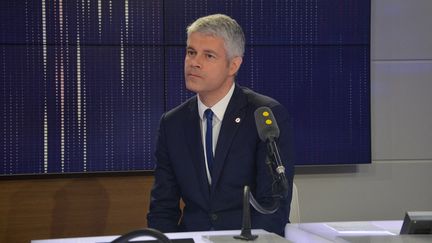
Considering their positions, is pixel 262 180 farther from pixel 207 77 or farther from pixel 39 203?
pixel 39 203

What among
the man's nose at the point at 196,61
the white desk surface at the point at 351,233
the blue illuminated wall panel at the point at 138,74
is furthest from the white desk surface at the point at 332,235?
the blue illuminated wall panel at the point at 138,74

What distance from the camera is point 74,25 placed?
3.68 m

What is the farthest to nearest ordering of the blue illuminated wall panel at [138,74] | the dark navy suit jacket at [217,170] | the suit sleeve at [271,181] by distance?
the blue illuminated wall panel at [138,74] < the dark navy suit jacket at [217,170] < the suit sleeve at [271,181]

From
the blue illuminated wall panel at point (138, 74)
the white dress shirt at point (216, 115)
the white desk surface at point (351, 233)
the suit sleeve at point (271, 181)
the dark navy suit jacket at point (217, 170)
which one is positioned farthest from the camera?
the blue illuminated wall panel at point (138, 74)

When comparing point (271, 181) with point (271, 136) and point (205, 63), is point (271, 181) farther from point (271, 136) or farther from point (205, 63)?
point (271, 136)

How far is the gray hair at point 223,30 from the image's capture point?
2562mm

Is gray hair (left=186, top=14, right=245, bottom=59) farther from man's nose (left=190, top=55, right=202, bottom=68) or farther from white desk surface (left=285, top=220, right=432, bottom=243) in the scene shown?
white desk surface (left=285, top=220, right=432, bottom=243)

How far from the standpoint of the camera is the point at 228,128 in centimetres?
258

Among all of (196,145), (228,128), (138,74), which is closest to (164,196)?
(196,145)

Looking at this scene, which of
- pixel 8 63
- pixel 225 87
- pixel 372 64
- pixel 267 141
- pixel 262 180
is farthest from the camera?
pixel 372 64

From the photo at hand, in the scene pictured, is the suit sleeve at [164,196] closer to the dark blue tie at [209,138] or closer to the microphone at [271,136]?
the dark blue tie at [209,138]

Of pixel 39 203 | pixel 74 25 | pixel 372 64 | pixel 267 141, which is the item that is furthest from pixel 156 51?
pixel 267 141

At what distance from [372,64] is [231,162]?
6.20 feet

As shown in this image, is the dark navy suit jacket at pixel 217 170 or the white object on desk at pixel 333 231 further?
the dark navy suit jacket at pixel 217 170
